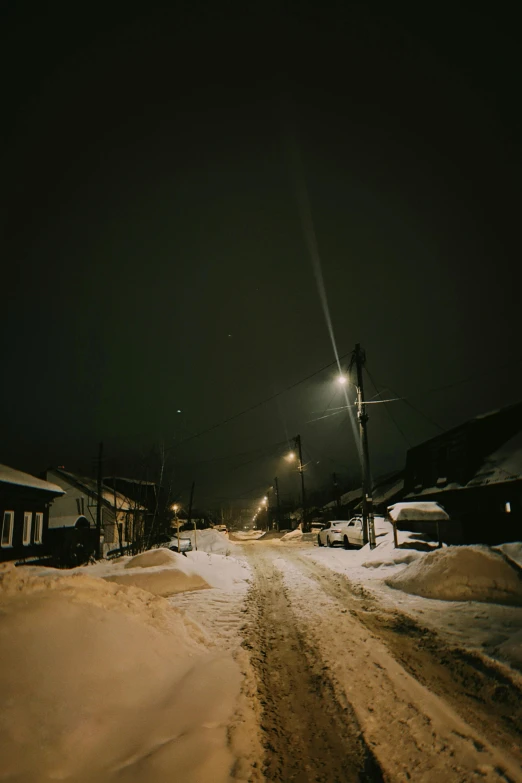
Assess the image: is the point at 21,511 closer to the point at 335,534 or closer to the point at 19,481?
the point at 19,481

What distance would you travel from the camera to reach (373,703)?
4312mm

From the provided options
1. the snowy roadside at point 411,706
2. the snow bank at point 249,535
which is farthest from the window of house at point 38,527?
the snow bank at point 249,535

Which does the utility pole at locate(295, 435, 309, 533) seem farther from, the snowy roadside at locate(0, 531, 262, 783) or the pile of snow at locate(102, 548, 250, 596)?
the snowy roadside at locate(0, 531, 262, 783)

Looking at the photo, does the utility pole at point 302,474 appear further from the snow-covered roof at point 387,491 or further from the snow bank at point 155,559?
the snow bank at point 155,559

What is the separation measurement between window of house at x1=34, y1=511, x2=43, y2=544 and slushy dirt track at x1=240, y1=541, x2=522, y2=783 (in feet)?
63.8

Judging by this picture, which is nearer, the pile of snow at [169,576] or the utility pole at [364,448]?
the pile of snow at [169,576]

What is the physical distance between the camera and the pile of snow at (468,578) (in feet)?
29.2

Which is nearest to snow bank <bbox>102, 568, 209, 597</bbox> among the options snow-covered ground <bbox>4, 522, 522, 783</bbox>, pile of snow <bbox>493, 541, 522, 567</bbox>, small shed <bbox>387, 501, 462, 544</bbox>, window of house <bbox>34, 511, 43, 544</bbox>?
snow-covered ground <bbox>4, 522, 522, 783</bbox>

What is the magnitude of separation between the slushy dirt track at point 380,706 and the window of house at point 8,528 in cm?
1734

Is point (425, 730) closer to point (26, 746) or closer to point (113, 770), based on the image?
point (113, 770)

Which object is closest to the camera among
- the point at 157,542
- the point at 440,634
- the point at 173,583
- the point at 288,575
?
the point at 440,634

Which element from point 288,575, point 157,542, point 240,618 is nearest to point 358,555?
point 288,575

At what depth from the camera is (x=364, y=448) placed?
20.5 meters

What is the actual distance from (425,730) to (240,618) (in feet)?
17.0
